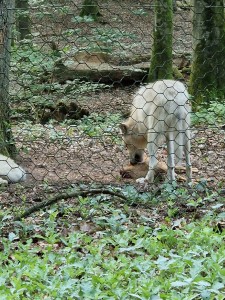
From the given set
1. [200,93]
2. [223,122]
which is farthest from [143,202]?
[200,93]

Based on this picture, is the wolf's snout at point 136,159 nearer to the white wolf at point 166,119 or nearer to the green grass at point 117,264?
the white wolf at point 166,119

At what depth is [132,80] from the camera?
15.0 m

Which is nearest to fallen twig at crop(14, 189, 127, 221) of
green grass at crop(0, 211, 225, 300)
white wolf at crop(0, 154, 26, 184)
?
green grass at crop(0, 211, 225, 300)

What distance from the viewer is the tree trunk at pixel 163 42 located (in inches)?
485

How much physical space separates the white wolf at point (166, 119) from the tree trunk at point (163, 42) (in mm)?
4424

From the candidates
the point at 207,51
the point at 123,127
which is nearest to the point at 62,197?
the point at 123,127

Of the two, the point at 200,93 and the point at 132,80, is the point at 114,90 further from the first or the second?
the point at 200,93

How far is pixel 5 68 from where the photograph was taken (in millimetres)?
6961

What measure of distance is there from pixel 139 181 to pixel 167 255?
296 centimetres

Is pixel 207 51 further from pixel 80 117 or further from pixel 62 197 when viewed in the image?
pixel 62 197

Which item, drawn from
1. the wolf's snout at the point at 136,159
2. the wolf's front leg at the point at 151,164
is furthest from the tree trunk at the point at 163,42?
the wolf's front leg at the point at 151,164

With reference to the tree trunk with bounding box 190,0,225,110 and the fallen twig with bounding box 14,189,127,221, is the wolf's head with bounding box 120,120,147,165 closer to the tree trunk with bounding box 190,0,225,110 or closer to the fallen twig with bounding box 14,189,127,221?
the fallen twig with bounding box 14,189,127,221

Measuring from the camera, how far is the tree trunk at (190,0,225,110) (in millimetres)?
10773

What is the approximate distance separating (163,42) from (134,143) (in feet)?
16.5
